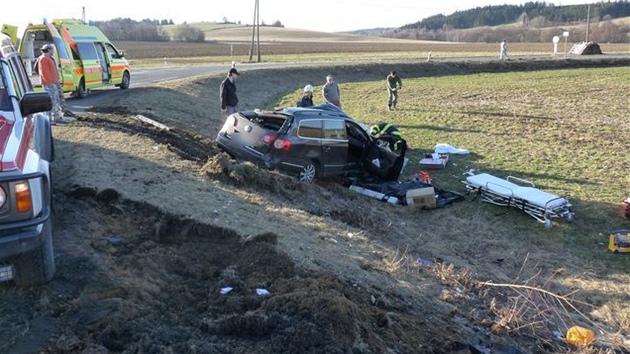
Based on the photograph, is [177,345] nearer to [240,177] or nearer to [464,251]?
[240,177]

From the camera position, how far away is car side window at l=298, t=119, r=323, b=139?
11234mm

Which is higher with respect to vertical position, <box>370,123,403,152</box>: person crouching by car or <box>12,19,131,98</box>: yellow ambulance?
<box>12,19,131,98</box>: yellow ambulance

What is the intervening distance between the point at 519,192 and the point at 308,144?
4008 millimetres

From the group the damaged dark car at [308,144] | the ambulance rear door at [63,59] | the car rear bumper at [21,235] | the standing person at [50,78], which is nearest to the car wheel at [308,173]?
the damaged dark car at [308,144]

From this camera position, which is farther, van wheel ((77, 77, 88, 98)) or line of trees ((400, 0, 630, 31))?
line of trees ((400, 0, 630, 31))

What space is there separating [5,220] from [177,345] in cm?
146

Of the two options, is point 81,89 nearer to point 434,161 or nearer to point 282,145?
point 282,145

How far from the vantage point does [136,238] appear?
636cm

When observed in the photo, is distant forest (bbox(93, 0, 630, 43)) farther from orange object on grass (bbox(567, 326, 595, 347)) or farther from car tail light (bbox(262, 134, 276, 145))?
orange object on grass (bbox(567, 326, 595, 347))

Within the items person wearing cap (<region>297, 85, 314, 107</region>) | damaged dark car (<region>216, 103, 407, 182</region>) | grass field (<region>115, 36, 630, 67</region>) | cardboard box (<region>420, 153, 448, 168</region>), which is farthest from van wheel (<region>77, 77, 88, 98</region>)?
grass field (<region>115, 36, 630, 67</region>)

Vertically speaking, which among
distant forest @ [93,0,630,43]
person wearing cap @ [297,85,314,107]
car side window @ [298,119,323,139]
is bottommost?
car side window @ [298,119,323,139]

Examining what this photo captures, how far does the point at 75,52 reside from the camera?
18141 mm

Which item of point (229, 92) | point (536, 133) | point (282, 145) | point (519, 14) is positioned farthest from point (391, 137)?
point (519, 14)

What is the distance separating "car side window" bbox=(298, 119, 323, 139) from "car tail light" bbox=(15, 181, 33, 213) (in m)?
7.20
